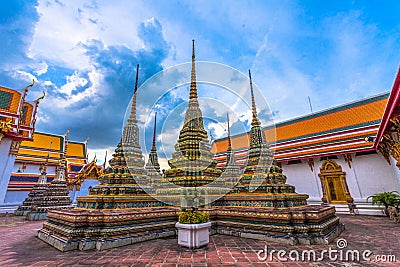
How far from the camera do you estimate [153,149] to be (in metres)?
15.0

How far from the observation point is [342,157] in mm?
14758

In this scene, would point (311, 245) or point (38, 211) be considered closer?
point (311, 245)

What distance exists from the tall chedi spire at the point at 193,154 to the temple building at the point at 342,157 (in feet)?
12.6

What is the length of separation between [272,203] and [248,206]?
1078 mm

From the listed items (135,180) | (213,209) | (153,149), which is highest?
(153,149)

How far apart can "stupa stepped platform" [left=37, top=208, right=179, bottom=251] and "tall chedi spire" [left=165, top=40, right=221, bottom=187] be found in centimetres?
237

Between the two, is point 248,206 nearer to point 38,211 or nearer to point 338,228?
point 338,228

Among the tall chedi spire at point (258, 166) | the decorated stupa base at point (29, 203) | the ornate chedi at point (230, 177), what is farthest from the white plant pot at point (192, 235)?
the decorated stupa base at point (29, 203)

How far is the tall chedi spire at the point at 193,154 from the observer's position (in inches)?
368

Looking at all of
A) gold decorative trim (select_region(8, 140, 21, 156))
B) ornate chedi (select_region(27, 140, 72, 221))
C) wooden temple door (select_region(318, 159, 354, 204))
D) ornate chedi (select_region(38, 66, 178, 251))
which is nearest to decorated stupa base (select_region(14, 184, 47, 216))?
ornate chedi (select_region(27, 140, 72, 221))

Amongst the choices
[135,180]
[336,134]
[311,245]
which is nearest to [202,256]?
[311,245]

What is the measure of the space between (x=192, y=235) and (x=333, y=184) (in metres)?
13.8

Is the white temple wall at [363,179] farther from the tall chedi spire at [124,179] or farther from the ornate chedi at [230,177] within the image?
the tall chedi spire at [124,179]

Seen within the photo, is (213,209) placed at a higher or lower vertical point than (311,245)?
higher
